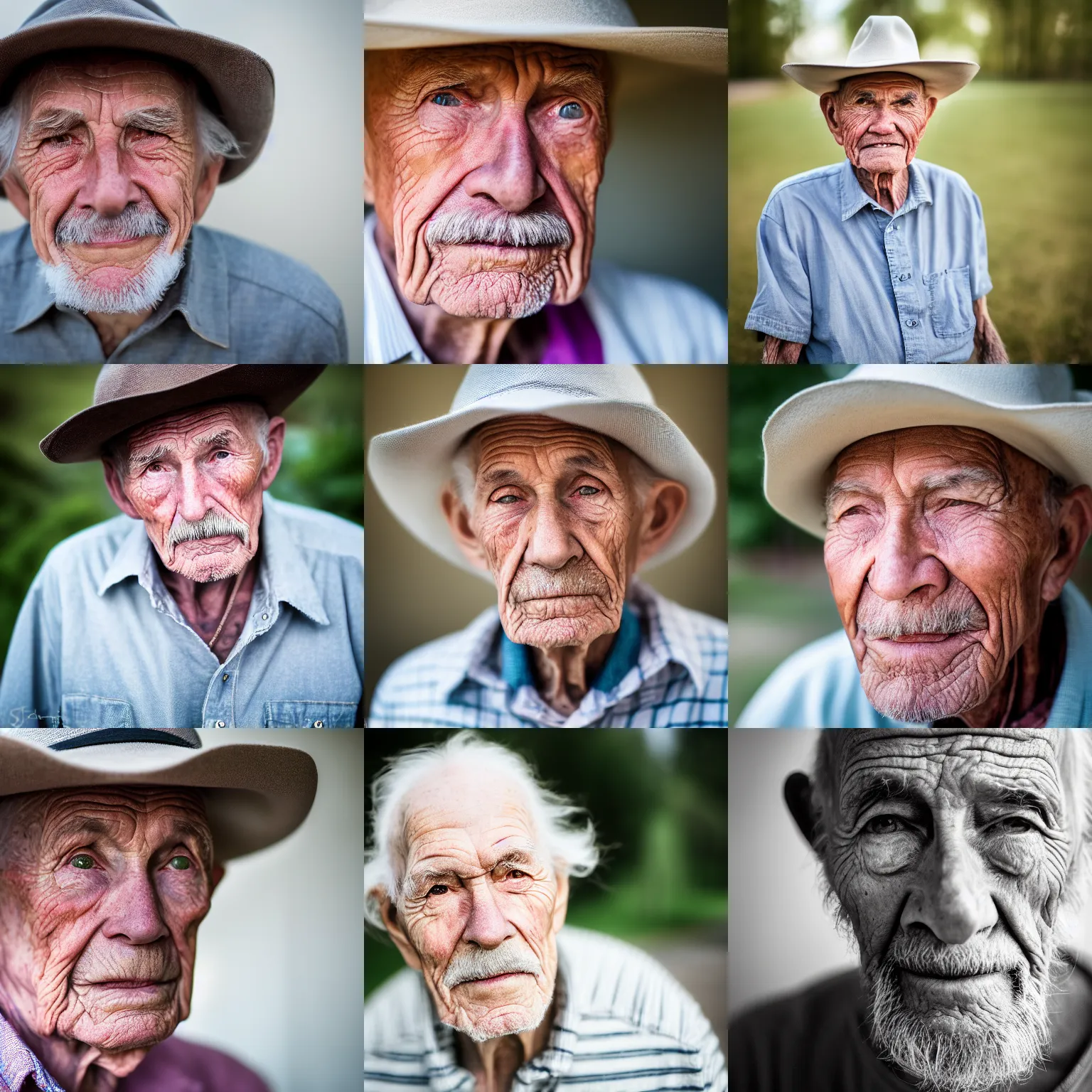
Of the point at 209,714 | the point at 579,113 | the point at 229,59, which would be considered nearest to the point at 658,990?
the point at 209,714

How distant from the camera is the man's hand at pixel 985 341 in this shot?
3.80 m

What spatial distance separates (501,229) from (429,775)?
152cm

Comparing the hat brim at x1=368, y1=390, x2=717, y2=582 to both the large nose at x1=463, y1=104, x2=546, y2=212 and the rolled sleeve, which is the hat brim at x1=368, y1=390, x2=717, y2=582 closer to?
the rolled sleeve

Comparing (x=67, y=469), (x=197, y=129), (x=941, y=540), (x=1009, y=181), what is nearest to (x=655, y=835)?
(x=941, y=540)

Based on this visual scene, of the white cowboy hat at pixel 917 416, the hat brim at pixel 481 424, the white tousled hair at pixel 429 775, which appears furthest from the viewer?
the white tousled hair at pixel 429 775

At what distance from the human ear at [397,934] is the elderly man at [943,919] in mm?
→ 920

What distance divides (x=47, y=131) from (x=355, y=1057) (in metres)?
2.69

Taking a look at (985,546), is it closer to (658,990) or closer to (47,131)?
(658,990)

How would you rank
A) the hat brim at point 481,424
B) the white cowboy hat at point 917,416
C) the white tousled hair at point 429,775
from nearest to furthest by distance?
the white cowboy hat at point 917,416 < the hat brim at point 481,424 < the white tousled hair at point 429,775

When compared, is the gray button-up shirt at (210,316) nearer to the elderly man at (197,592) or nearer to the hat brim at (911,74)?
the elderly man at (197,592)

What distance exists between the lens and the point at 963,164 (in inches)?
150

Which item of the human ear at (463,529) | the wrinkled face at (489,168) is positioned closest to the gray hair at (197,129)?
the wrinkled face at (489,168)

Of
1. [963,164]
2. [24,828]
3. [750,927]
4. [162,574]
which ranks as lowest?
[750,927]

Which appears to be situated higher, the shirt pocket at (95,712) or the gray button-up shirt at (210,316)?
the gray button-up shirt at (210,316)
